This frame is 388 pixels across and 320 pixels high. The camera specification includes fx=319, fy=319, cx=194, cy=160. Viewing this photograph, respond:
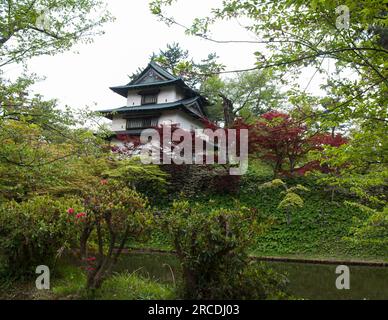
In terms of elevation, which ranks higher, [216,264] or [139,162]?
[139,162]

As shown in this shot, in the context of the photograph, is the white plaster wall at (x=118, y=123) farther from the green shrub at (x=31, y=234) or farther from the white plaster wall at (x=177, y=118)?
the green shrub at (x=31, y=234)

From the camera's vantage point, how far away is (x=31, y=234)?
3.76m

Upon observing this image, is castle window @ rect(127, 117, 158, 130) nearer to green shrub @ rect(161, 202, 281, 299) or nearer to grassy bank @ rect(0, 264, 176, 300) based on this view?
grassy bank @ rect(0, 264, 176, 300)

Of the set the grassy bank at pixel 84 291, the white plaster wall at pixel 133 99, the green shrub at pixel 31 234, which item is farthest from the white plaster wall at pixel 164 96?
the grassy bank at pixel 84 291

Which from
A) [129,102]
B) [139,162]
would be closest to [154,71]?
[129,102]

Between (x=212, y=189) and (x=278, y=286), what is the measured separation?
33.5 feet

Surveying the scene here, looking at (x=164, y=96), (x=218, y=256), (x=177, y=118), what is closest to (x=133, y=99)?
(x=164, y=96)

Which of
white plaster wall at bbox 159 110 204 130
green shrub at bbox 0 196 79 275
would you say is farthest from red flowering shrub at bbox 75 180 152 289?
white plaster wall at bbox 159 110 204 130

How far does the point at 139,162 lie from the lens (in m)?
12.8

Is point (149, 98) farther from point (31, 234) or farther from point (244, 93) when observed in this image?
point (31, 234)

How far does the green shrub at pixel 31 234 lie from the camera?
3.75 meters
